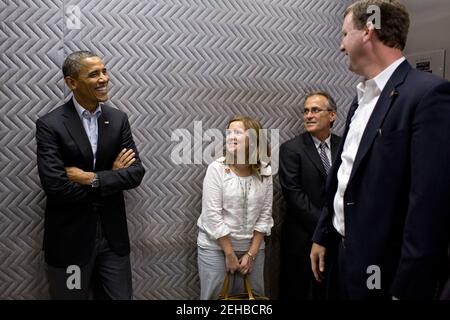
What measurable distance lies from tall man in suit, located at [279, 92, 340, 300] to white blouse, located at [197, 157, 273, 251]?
0.32m

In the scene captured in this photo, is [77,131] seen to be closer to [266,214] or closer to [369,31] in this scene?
[266,214]

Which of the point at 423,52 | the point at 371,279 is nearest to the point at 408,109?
the point at 371,279

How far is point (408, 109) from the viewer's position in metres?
1.83

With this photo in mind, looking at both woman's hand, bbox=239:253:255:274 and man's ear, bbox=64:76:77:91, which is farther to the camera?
woman's hand, bbox=239:253:255:274

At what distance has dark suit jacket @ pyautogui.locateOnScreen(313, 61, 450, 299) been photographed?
1.72 meters

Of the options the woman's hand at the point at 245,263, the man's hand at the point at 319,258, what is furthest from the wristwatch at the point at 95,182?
the man's hand at the point at 319,258

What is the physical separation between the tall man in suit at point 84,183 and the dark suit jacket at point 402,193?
174cm

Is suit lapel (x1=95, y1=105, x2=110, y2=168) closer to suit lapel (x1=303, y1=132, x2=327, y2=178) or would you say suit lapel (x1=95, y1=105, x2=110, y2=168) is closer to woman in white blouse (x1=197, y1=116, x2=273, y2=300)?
woman in white blouse (x1=197, y1=116, x2=273, y2=300)

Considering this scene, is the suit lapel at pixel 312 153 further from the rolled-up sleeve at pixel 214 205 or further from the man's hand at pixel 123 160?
the man's hand at pixel 123 160

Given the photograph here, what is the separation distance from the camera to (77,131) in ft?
9.61

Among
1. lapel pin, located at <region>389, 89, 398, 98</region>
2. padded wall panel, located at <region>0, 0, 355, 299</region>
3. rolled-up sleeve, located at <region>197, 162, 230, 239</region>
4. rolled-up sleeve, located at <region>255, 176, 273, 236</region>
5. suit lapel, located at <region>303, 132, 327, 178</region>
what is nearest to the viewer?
lapel pin, located at <region>389, 89, 398, 98</region>

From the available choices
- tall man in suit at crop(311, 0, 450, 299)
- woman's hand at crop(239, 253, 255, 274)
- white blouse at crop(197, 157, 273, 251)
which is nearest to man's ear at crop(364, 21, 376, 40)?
tall man in suit at crop(311, 0, 450, 299)

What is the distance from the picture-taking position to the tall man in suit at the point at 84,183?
287cm
